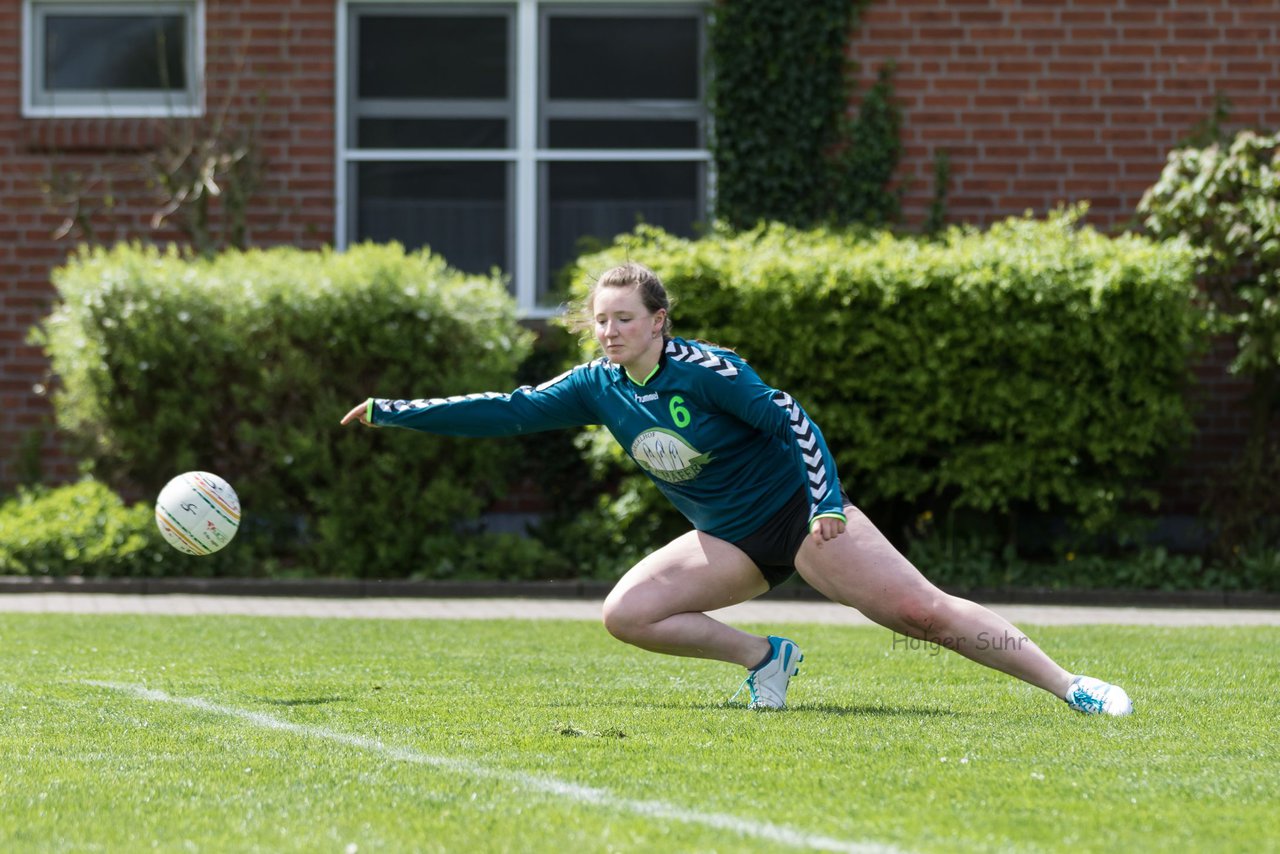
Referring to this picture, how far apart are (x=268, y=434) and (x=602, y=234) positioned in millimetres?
3715

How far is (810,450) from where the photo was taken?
5.87m

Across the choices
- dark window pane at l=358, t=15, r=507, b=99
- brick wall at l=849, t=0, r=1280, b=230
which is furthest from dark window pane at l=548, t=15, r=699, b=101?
brick wall at l=849, t=0, r=1280, b=230

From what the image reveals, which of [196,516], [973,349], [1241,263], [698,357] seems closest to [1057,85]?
[1241,263]

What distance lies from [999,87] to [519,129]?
12.7 feet

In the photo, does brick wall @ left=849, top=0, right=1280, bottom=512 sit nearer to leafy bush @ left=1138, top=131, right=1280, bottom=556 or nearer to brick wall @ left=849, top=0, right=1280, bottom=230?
brick wall @ left=849, top=0, right=1280, bottom=230

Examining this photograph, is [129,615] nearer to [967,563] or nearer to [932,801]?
[967,563]

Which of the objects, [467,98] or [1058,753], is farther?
[467,98]

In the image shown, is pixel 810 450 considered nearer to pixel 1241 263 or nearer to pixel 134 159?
pixel 1241 263

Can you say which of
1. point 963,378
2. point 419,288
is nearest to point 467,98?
point 419,288

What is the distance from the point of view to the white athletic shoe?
19.6 ft

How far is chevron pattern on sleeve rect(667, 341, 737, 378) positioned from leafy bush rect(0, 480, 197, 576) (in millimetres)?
6169

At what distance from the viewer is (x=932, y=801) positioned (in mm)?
4453

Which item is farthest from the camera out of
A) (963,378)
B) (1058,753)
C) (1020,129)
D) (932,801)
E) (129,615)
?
(1020,129)

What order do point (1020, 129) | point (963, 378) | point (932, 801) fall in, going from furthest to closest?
point (1020, 129)
point (963, 378)
point (932, 801)
